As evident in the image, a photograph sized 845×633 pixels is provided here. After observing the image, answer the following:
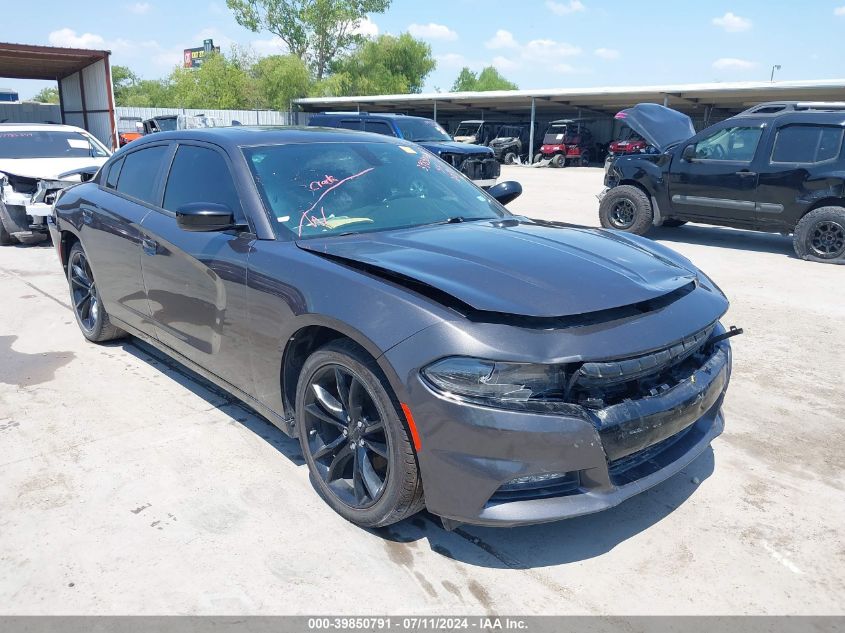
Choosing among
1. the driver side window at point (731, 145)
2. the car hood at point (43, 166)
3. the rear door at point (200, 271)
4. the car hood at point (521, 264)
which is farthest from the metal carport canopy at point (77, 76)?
the car hood at point (521, 264)

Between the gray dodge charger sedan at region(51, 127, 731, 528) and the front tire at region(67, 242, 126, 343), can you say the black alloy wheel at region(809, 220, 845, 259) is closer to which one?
the gray dodge charger sedan at region(51, 127, 731, 528)

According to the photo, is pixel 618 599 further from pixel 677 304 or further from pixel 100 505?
pixel 100 505

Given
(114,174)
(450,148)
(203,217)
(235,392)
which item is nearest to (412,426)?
(235,392)

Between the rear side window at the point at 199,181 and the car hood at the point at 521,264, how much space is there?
26.5 inches

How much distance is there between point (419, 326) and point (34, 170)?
9.08 metres

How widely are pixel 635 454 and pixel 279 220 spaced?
6.28 ft

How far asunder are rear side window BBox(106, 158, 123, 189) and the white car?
4.82m

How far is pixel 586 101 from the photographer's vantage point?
3500cm

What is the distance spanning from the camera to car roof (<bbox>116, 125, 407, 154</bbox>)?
3.55 meters

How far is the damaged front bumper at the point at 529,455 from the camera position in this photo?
2.21m

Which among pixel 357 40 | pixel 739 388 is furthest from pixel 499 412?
pixel 357 40

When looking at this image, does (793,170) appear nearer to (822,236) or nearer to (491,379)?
(822,236)

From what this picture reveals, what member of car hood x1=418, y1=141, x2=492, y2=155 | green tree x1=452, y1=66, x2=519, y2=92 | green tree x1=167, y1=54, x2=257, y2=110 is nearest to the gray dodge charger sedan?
car hood x1=418, y1=141, x2=492, y2=155

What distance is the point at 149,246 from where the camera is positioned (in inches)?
151
